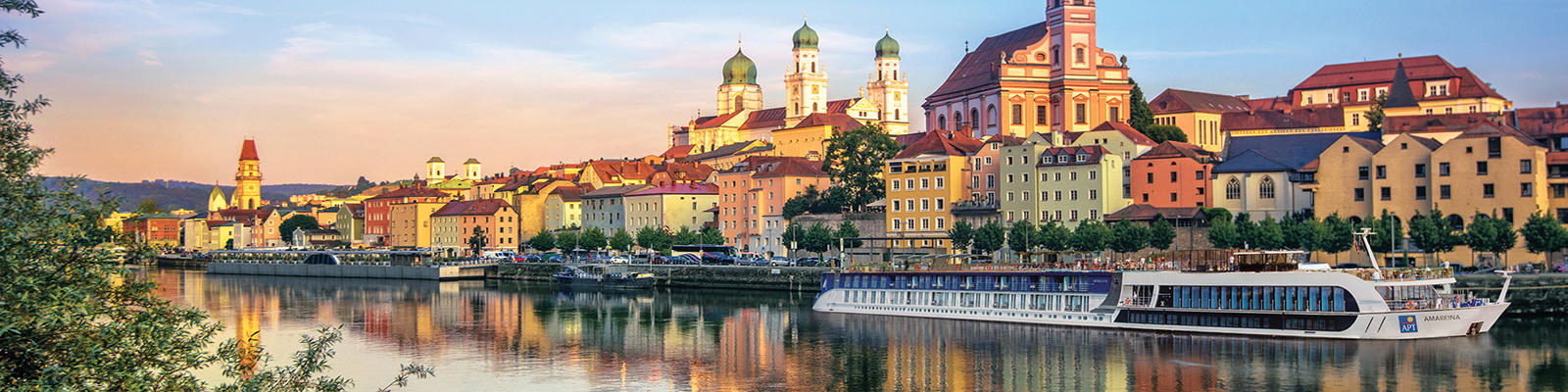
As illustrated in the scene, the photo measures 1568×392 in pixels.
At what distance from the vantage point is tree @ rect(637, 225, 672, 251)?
110m

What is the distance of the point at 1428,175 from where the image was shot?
71438 millimetres

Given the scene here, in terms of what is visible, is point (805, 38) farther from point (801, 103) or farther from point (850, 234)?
point (850, 234)

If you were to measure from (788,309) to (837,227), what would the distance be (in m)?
31.9

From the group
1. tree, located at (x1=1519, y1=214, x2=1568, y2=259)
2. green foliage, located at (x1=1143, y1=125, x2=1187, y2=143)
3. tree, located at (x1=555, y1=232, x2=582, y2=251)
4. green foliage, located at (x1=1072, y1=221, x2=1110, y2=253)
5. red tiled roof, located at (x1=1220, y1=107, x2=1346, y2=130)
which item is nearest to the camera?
tree, located at (x1=1519, y1=214, x2=1568, y2=259)

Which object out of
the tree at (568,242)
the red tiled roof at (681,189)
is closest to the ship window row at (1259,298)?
the red tiled roof at (681,189)

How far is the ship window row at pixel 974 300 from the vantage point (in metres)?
55.0

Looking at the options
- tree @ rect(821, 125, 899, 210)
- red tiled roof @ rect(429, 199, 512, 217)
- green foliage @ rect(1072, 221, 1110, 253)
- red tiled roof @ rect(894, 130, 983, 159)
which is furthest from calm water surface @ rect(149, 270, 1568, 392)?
red tiled roof @ rect(429, 199, 512, 217)

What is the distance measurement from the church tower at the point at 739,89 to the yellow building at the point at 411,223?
47724 mm

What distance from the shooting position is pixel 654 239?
111 metres

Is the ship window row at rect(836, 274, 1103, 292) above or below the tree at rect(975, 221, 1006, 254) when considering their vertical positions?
below

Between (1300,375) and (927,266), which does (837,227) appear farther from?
(1300,375)

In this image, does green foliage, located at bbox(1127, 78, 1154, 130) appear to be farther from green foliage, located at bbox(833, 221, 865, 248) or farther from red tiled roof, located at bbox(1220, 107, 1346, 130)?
green foliage, located at bbox(833, 221, 865, 248)

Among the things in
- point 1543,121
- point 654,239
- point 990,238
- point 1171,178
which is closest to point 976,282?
point 990,238

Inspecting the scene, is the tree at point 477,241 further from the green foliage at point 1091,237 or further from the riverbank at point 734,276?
the green foliage at point 1091,237
